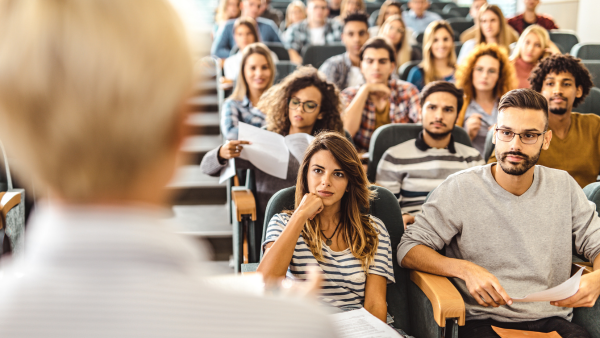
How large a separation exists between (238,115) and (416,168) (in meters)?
1.13

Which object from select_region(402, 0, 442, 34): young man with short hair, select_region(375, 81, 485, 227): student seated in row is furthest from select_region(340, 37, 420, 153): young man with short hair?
select_region(402, 0, 442, 34): young man with short hair

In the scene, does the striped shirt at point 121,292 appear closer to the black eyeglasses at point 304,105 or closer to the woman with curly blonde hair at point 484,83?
the black eyeglasses at point 304,105

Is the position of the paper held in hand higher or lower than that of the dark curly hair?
lower

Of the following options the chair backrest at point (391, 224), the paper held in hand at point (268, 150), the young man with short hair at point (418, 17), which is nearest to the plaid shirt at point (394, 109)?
the paper held in hand at point (268, 150)

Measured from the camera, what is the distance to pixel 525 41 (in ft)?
11.7

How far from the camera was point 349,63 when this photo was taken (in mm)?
3500

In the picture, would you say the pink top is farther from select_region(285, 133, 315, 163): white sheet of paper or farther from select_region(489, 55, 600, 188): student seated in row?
select_region(285, 133, 315, 163): white sheet of paper

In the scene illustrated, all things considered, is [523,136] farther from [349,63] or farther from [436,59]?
[436,59]

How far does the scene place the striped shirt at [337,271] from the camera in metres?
1.47

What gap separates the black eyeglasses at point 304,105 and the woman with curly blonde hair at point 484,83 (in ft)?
3.51

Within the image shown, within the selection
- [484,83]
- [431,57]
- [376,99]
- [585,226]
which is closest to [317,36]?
[431,57]

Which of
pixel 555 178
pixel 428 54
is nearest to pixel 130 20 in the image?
pixel 555 178

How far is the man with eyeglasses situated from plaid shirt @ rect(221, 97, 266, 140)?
1372 mm

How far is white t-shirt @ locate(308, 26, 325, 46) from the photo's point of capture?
505 cm
